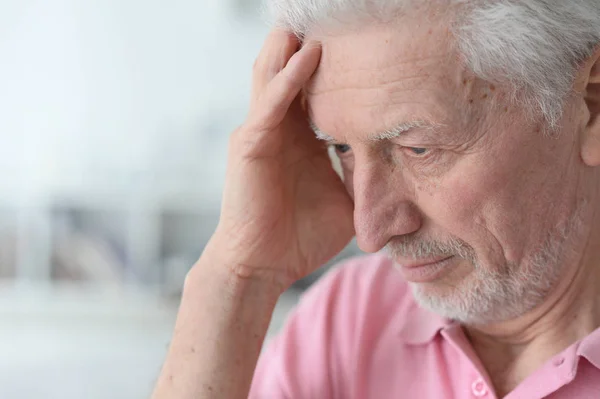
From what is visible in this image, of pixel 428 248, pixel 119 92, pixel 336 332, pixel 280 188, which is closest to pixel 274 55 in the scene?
pixel 280 188

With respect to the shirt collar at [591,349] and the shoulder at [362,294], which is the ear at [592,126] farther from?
the shoulder at [362,294]

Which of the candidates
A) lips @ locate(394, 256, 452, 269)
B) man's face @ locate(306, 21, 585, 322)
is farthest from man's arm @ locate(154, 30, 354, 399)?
lips @ locate(394, 256, 452, 269)

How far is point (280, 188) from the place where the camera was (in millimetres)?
1116

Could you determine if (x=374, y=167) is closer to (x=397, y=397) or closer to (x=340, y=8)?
(x=340, y=8)

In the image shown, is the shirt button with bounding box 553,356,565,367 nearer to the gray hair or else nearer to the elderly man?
the elderly man

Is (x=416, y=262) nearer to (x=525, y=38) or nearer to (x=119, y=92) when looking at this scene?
(x=525, y=38)

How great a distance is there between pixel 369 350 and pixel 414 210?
0.29 meters

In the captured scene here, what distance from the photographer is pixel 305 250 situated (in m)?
1.17

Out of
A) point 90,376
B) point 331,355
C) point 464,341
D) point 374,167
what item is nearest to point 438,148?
point 374,167

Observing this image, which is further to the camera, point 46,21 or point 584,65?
point 46,21

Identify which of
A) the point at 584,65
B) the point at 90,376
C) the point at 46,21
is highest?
the point at 584,65

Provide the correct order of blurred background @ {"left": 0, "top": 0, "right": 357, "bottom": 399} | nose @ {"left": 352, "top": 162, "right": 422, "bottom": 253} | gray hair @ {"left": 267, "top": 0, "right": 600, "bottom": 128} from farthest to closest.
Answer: blurred background @ {"left": 0, "top": 0, "right": 357, "bottom": 399} → nose @ {"left": 352, "top": 162, "right": 422, "bottom": 253} → gray hair @ {"left": 267, "top": 0, "right": 600, "bottom": 128}

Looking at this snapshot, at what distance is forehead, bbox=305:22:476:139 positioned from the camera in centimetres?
82

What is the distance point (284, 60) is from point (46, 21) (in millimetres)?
2666
